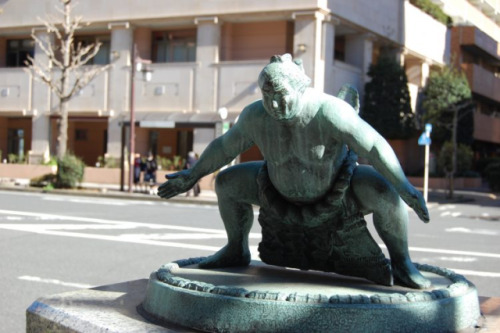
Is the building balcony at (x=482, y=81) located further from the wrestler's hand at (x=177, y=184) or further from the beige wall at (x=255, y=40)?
the wrestler's hand at (x=177, y=184)

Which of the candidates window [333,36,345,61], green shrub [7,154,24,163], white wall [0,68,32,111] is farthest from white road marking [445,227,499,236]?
white wall [0,68,32,111]

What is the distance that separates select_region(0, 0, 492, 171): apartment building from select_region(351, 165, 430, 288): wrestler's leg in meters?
22.2

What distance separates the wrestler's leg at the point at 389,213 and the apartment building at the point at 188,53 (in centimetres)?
2215

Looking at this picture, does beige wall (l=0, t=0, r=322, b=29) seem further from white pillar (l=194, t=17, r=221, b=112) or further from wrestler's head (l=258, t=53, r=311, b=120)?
wrestler's head (l=258, t=53, r=311, b=120)

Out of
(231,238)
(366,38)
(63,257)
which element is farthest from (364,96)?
(231,238)

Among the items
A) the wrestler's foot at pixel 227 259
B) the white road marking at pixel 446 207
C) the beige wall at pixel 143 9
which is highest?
the beige wall at pixel 143 9

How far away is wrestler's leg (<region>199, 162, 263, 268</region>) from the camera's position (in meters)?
3.53

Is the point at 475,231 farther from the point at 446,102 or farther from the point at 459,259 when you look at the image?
the point at 446,102

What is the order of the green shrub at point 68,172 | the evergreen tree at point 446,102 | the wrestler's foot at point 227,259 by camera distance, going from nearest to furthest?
the wrestler's foot at point 227,259 → the green shrub at point 68,172 → the evergreen tree at point 446,102

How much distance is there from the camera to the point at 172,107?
3011cm

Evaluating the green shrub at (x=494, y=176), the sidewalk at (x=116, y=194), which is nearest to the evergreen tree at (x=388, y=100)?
the green shrub at (x=494, y=176)

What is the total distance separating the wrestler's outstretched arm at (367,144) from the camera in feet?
10.0

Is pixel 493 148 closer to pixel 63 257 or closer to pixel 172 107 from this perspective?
pixel 172 107

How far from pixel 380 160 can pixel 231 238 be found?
1158 millimetres
